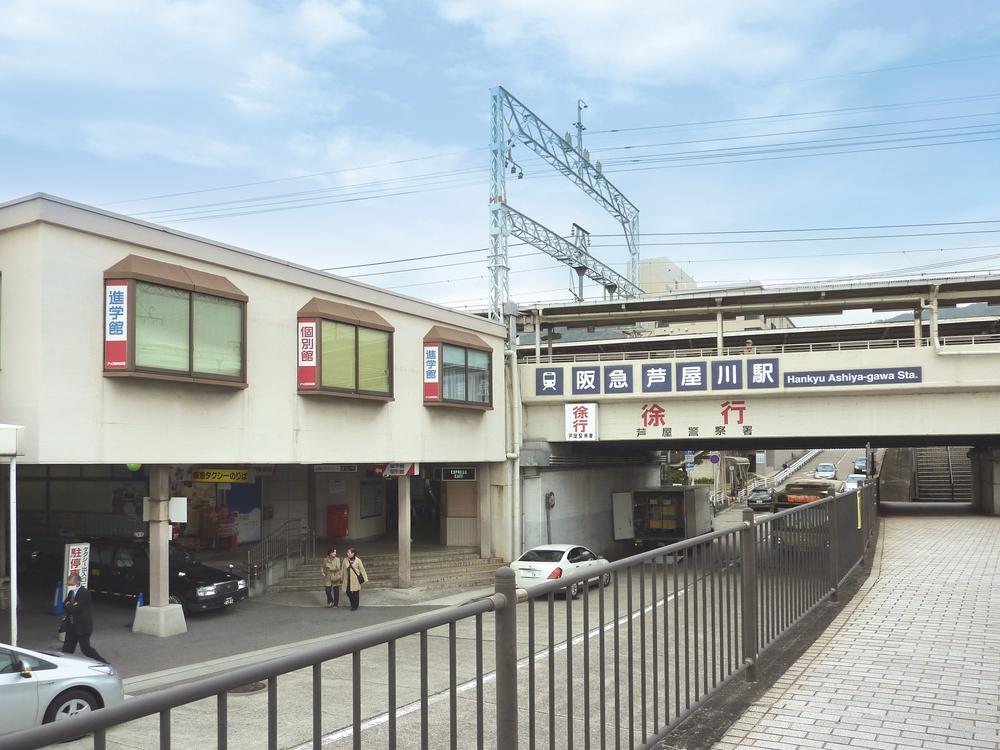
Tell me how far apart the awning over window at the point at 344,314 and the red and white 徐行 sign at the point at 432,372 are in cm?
183

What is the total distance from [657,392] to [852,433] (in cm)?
608

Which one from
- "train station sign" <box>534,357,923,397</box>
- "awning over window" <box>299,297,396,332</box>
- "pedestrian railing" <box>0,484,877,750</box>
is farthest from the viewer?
"train station sign" <box>534,357,923,397</box>

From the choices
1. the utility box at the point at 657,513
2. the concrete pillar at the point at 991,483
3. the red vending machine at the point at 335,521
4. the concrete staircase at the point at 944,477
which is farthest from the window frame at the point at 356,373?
the concrete staircase at the point at 944,477

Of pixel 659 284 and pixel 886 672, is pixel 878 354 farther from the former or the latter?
pixel 659 284

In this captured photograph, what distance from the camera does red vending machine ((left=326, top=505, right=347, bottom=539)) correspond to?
3138 centimetres

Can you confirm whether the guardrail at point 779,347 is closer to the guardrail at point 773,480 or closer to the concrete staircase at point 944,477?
the concrete staircase at point 944,477

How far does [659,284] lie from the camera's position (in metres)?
91.3

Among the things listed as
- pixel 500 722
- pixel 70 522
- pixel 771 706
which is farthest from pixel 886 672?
pixel 70 522

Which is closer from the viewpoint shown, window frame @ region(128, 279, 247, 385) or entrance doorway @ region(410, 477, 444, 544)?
window frame @ region(128, 279, 247, 385)

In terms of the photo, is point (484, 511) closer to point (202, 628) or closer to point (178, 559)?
point (178, 559)

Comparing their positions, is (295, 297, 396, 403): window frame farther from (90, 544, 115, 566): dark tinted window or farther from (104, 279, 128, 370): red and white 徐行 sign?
(90, 544, 115, 566): dark tinted window

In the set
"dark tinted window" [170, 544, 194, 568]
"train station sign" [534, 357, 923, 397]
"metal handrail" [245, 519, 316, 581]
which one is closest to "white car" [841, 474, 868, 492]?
"train station sign" [534, 357, 923, 397]

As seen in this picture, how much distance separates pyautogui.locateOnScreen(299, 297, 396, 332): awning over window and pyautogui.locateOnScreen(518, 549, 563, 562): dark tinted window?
7.34 meters

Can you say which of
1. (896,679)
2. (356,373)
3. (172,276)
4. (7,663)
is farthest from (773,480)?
(7,663)
